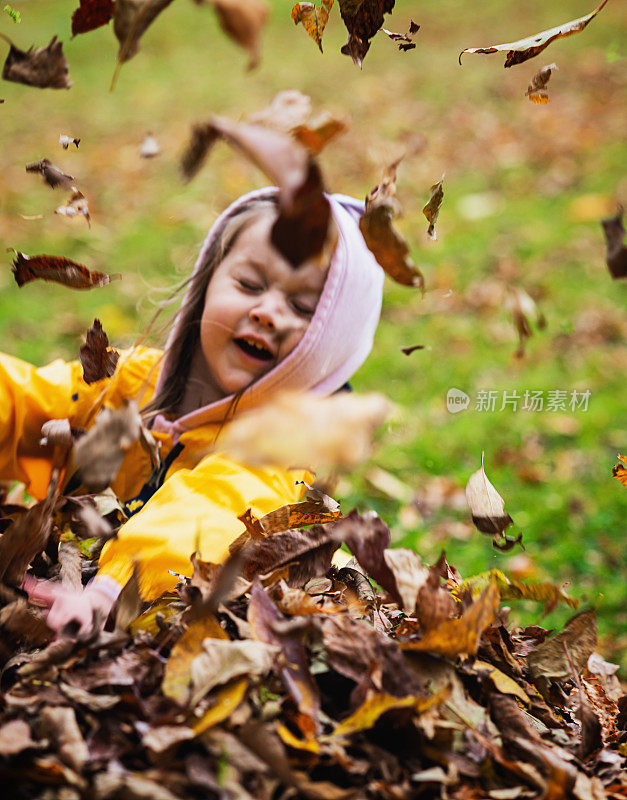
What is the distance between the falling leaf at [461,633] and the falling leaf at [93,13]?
102cm

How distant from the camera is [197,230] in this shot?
6.11 meters

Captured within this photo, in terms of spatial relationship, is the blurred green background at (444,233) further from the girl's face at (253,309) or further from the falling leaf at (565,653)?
the girl's face at (253,309)

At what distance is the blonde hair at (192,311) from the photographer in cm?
204

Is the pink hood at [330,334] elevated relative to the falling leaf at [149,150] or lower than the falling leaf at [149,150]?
lower

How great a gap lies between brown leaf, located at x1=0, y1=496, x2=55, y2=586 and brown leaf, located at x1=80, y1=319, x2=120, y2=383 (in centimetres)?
33

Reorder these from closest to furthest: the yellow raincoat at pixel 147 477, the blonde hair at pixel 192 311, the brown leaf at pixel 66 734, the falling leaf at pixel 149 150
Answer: the brown leaf at pixel 66 734
the falling leaf at pixel 149 150
the yellow raincoat at pixel 147 477
the blonde hair at pixel 192 311

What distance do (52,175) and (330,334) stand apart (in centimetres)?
85

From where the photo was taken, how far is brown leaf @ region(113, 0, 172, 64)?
945mm

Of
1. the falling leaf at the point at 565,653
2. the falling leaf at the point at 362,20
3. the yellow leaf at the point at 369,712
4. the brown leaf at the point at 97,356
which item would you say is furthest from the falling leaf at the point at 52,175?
the falling leaf at the point at 565,653

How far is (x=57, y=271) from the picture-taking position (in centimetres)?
137

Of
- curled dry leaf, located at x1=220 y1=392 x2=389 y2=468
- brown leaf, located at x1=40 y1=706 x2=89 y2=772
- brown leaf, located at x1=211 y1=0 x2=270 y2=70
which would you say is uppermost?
brown leaf, located at x1=211 y1=0 x2=270 y2=70

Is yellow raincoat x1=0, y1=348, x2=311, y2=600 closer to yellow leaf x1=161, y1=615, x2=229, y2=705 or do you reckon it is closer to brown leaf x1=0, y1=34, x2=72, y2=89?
yellow leaf x1=161, y1=615, x2=229, y2=705

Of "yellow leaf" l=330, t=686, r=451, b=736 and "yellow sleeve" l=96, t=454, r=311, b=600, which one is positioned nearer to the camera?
"yellow leaf" l=330, t=686, r=451, b=736

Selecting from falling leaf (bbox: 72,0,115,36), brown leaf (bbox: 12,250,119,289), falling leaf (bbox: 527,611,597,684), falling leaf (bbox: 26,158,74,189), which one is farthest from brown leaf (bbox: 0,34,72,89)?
falling leaf (bbox: 527,611,597,684)
